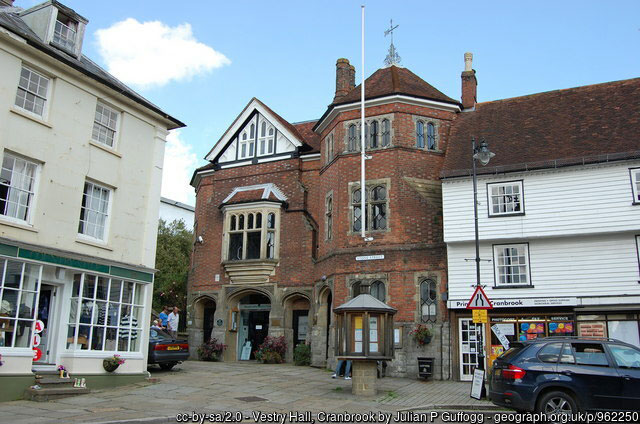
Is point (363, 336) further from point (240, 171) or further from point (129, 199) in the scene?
point (240, 171)

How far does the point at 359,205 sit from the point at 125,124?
30.9ft

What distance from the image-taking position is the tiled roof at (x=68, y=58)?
14.5m

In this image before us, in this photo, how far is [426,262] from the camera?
21078 mm

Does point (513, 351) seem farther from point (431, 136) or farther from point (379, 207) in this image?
point (431, 136)

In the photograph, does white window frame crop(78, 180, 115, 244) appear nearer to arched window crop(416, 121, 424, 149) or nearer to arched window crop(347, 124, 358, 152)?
arched window crop(347, 124, 358, 152)

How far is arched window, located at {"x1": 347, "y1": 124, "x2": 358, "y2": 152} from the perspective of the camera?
23.5 meters

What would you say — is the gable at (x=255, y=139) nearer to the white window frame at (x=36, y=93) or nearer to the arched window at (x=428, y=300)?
the arched window at (x=428, y=300)

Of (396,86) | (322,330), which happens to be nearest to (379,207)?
(396,86)

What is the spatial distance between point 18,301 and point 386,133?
14.6 m

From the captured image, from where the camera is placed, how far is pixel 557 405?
10.7m

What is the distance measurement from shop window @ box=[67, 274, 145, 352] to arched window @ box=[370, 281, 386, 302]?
8.52m

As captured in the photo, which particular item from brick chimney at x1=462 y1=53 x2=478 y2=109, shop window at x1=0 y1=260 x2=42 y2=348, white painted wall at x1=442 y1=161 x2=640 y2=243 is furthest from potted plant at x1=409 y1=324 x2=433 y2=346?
shop window at x1=0 y1=260 x2=42 y2=348

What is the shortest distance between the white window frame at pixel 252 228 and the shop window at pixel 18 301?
12.5 m

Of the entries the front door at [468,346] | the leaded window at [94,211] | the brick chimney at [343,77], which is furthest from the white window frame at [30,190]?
the brick chimney at [343,77]
